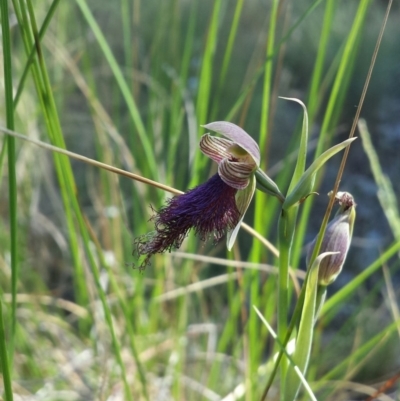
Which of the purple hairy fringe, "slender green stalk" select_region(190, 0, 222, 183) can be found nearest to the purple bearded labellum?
the purple hairy fringe

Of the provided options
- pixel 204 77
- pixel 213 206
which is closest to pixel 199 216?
pixel 213 206

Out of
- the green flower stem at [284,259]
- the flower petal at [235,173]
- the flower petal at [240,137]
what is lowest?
the green flower stem at [284,259]

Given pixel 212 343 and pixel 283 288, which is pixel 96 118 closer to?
pixel 212 343

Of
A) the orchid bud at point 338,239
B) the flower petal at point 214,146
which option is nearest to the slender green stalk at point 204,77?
the flower petal at point 214,146

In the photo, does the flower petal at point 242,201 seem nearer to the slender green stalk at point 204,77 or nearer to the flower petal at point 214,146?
the flower petal at point 214,146

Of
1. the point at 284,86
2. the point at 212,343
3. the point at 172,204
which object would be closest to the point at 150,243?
the point at 172,204

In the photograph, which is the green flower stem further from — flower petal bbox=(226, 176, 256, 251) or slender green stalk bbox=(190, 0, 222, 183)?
slender green stalk bbox=(190, 0, 222, 183)
